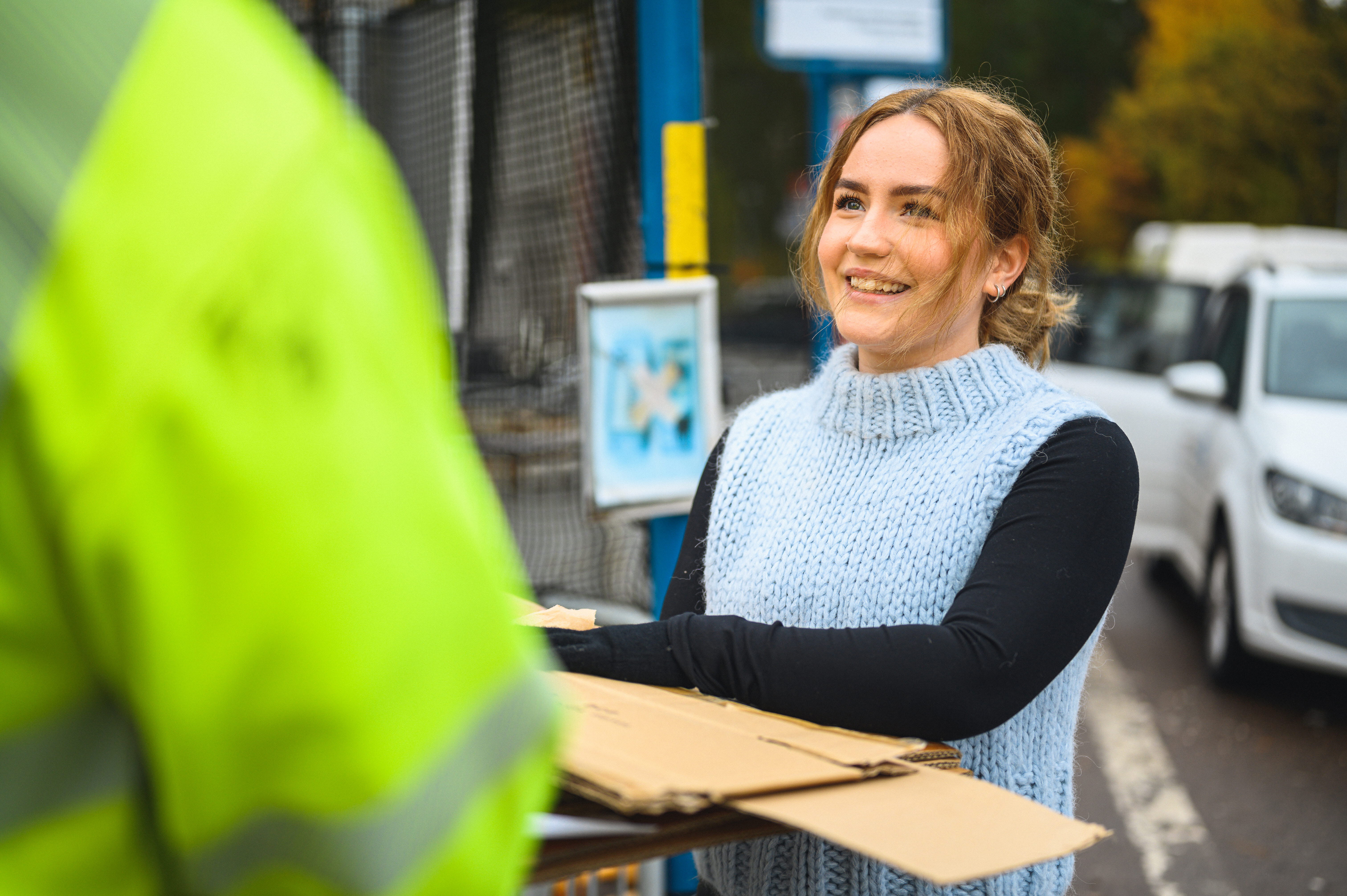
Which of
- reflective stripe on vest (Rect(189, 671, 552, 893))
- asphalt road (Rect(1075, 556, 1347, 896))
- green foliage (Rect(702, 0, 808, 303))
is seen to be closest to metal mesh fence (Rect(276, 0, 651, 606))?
asphalt road (Rect(1075, 556, 1347, 896))

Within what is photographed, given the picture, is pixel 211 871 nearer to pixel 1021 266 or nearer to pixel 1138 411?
pixel 1021 266

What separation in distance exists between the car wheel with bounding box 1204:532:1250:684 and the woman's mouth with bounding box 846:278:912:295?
451 centimetres

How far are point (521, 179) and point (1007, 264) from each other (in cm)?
280

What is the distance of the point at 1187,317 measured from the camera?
8.41m

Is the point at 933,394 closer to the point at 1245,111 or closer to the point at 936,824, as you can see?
the point at 936,824

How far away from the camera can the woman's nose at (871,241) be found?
1.92 metres

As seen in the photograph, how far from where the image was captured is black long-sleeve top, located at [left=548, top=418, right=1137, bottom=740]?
4.93ft

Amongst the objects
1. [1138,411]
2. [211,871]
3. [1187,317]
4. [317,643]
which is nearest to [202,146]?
[317,643]

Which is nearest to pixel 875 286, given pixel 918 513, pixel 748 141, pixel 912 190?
pixel 912 190

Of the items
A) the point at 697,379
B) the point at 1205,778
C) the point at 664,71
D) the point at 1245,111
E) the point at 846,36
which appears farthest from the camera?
the point at 1245,111

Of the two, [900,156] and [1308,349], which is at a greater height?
[900,156]

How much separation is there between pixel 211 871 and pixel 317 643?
141mm

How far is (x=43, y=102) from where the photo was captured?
635 mm

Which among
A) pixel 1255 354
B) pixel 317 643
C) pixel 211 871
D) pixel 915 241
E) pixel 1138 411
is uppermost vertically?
pixel 915 241
